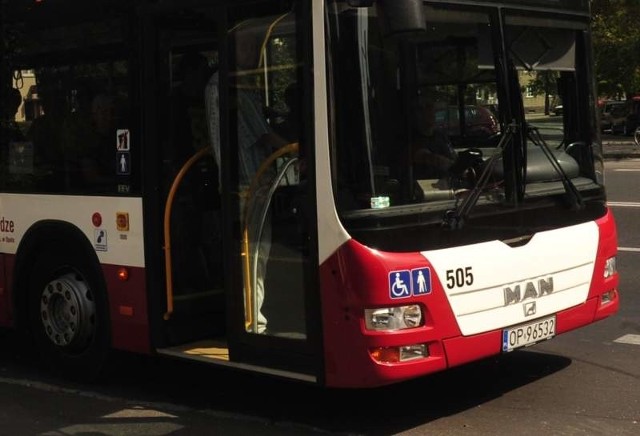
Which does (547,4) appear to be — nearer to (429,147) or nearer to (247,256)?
(429,147)

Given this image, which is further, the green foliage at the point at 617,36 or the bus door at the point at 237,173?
the green foliage at the point at 617,36

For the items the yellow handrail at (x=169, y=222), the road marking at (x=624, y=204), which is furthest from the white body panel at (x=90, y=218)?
the road marking at (x=624, y=204)

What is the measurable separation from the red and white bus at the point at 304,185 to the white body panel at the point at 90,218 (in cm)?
1

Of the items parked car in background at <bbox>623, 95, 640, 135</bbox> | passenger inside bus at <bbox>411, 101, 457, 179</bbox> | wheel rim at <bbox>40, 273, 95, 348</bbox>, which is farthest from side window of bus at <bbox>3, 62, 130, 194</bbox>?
parked car in background at <bbox>623, 95, 640, 135</bbox>

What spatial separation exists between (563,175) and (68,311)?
11.2 feet

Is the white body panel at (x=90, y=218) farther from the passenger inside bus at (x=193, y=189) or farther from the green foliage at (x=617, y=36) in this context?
the green foliage at (x=617, y=36)

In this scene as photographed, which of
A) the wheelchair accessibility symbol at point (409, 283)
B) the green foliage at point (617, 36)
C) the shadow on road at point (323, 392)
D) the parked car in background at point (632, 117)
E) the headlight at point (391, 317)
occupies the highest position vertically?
the green foliage at point (617, 36)

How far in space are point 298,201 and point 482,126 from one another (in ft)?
3.77

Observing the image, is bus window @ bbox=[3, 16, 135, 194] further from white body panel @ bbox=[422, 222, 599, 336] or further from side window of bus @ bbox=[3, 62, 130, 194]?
white body panel @ bbox=[422, 222, 599, 336]

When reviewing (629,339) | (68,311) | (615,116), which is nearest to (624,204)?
(629,339)

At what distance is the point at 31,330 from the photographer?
6.65 metres

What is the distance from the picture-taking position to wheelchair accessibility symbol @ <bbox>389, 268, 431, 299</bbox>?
15.5ft

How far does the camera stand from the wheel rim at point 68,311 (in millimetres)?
6203

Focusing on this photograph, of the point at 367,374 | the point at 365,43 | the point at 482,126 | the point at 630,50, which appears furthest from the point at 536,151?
the point at 630,50
